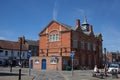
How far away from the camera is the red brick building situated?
182 ft

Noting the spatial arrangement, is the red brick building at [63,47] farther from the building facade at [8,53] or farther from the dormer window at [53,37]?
the building facade at [8,53]

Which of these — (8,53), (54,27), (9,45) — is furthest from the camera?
(9,45)

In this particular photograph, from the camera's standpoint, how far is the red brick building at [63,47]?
55344 millimetres

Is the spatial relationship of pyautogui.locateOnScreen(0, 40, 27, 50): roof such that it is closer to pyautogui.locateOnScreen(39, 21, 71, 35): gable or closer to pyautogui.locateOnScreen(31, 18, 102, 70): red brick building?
pyautogui.locateOnScreen(31, 18, 102, 70): red brick building

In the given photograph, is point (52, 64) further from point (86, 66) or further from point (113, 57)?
point (113, 57)

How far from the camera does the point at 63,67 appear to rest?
54250 mm

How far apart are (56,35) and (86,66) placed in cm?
1250

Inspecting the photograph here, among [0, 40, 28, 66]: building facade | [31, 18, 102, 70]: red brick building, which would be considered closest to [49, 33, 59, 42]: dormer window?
[31, 18, 102, 70]: red brick building

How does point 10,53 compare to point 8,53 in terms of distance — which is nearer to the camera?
point 8,53

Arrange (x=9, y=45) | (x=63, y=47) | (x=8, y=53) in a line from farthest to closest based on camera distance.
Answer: (x=9, y=45)
(x=8, y=53)
(x=63, y=47)

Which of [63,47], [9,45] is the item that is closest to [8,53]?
[9,45]

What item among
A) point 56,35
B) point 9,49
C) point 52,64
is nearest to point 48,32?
point 56,35

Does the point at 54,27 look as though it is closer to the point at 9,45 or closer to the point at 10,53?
the point at 10,53

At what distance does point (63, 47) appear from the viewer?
195 feet
